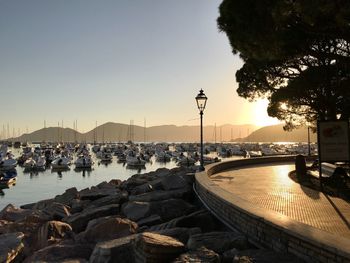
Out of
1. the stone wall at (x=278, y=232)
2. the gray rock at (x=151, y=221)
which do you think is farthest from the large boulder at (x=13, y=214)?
the stone wall at (x=278, y=232)

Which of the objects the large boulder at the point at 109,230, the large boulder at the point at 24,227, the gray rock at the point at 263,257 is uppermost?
the gray rock at the point at 263,257

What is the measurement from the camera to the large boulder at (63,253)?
34.0 ft

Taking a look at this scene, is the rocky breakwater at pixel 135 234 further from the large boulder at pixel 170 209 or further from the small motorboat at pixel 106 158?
the small motorboat at pixel 106 158

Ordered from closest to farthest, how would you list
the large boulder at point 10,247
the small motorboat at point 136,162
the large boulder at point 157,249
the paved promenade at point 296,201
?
1. the large boulder at point 157,249
2. the paved promenade at point 296,201
3. the large boulder at point 10,247
4. the small motorboat at point 136,162

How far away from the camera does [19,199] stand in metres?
38.8

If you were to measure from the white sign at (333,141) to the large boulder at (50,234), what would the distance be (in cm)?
903

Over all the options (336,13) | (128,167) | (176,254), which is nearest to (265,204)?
(176,254)

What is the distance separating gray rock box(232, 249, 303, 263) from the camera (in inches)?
284

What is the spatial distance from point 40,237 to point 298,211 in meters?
7.69

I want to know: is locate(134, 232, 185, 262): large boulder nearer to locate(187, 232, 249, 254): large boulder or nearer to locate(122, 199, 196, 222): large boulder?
locate(187, 232, 249, 254): large boulder

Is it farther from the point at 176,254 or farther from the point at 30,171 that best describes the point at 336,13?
the point at 30,171

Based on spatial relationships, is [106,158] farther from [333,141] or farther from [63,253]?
[63,253]

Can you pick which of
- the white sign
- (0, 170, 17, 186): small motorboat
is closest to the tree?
the white sign

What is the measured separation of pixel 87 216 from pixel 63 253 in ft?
14.5
